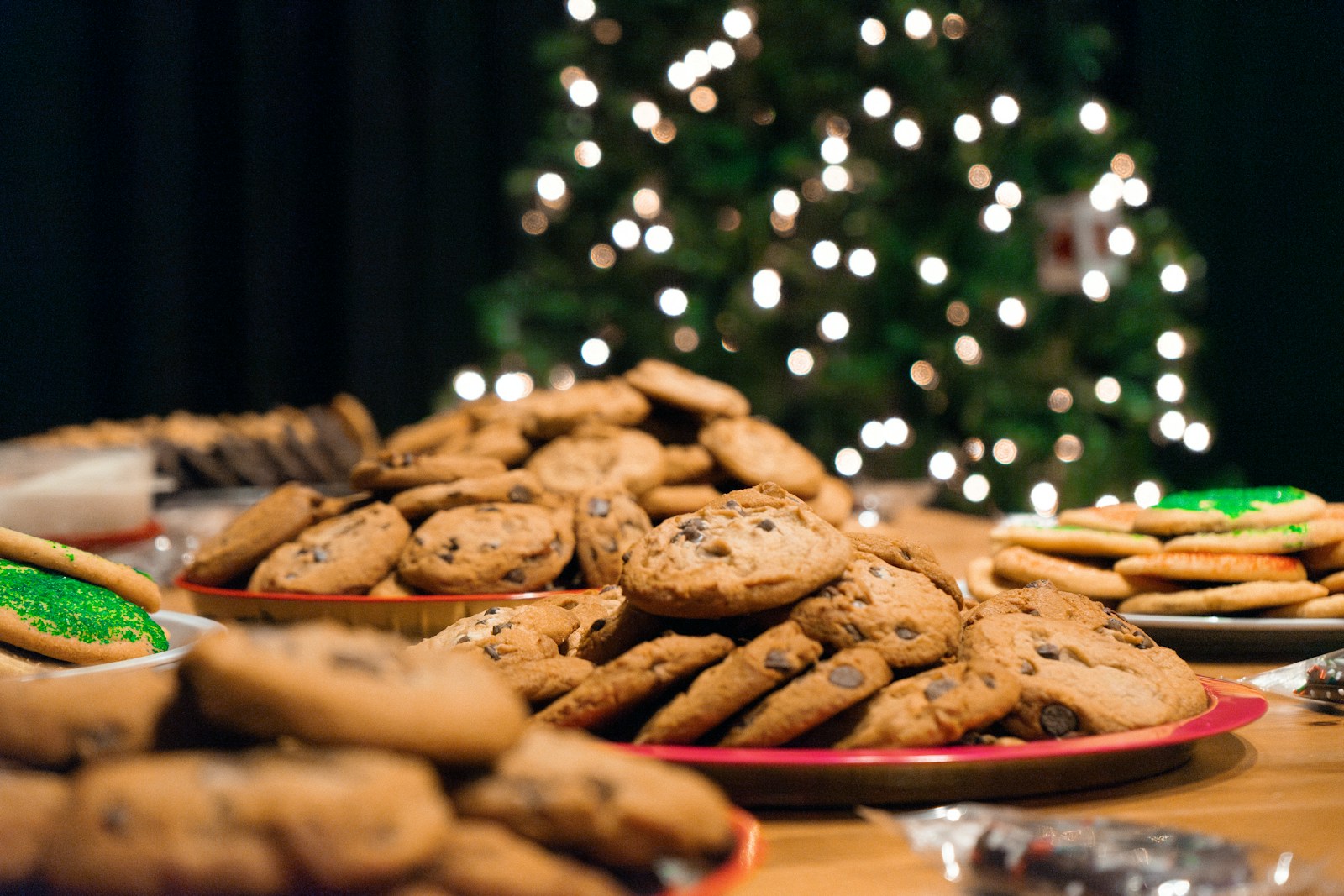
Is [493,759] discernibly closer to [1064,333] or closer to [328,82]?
[1064,333]

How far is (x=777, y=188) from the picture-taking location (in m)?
4.39

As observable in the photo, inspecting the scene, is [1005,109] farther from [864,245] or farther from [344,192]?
[344,192]

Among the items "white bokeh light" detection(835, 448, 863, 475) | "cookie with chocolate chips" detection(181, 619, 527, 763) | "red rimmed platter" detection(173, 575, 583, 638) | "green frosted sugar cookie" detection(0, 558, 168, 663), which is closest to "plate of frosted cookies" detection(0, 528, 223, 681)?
"green frosted sugar cookie" detection(0, 558, 168, 663)

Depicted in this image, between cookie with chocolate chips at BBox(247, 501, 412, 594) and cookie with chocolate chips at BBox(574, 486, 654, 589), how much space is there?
0.20m

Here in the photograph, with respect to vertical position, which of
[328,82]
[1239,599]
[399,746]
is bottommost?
[1239,599]

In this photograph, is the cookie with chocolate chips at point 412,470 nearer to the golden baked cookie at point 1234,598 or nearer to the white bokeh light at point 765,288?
the golden baked cookie at point 1234,598

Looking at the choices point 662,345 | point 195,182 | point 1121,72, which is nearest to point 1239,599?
point 662,345

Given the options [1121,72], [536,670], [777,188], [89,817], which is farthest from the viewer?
[1121,72]

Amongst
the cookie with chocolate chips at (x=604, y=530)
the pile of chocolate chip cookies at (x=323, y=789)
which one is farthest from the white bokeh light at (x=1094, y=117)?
the pile of chocolate chip cookies at (x=323, y=789)

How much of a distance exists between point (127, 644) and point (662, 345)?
3556mm

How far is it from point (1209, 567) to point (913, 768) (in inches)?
27.4

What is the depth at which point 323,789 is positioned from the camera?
Result: 1.40 feet

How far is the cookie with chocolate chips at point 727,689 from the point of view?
725 mm

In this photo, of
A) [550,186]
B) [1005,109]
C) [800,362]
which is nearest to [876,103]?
[1005,109]
